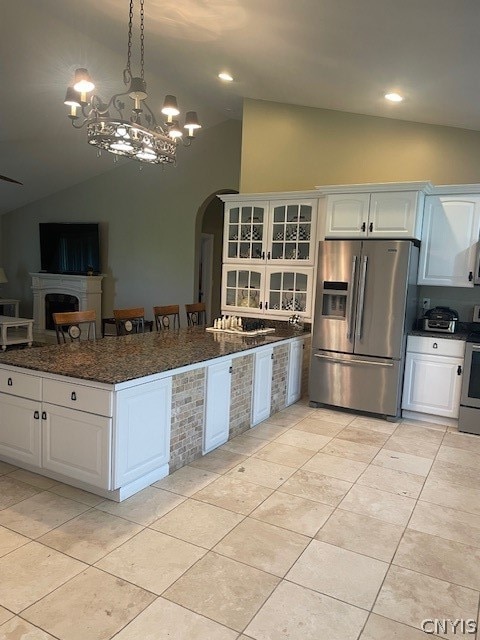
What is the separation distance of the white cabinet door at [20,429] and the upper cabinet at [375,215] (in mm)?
3147

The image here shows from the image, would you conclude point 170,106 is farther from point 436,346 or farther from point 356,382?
point 436,346

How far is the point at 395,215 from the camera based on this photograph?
14.3 ft

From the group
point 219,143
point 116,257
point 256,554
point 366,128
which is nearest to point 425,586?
point 256,554

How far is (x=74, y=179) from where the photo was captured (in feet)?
27.8

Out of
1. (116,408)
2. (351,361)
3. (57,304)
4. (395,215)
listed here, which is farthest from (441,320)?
(57,304)

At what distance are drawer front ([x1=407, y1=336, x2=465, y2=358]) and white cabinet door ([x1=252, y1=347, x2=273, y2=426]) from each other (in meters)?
1.40

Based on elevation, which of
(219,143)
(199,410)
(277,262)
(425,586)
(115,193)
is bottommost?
(425,586)

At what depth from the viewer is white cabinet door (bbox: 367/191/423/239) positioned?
4285 millimetres

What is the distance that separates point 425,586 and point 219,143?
657cm

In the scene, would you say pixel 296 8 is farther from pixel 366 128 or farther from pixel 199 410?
pixel 199 410

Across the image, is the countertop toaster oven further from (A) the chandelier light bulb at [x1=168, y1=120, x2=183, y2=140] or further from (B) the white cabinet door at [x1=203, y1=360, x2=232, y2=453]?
(A) the chandelier light bulb at [x1=168, y1=120, x2=183, y2=140]

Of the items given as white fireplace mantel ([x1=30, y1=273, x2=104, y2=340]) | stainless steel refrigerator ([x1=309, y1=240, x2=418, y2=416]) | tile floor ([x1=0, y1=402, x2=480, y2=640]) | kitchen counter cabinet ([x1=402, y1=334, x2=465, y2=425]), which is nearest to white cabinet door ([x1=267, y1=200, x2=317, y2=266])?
stainless steel refrigerator ([x1=309, y1=240, x2=418, y2=416])

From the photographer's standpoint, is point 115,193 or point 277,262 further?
point 115,193

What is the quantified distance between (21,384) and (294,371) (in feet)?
9.02
